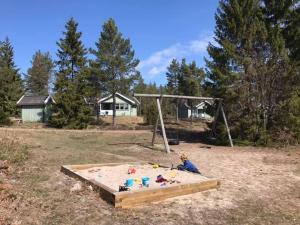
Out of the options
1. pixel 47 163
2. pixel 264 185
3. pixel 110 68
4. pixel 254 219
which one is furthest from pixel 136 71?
pixel 254 219

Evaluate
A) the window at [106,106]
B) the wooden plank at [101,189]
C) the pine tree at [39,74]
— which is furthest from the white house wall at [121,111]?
the wooden plank at [101,189]

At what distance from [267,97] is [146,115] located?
21156mm

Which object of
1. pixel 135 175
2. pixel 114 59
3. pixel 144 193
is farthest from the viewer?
pixel 114 59

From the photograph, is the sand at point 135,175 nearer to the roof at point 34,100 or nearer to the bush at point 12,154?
the bush at point 12,154

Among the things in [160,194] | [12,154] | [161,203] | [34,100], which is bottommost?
[161,203]

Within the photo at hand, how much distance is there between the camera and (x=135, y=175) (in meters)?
9.95

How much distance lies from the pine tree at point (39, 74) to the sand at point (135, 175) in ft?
→ 206

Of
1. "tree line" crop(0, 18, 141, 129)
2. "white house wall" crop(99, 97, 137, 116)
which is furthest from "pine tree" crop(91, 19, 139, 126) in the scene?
"white house wall" crop(99, 97, 137, 116)

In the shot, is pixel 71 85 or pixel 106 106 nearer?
pixel 71 85

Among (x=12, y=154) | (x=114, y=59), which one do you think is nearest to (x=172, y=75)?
(x=114, y=59)

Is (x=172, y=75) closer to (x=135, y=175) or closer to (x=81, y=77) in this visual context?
(x=81, y=77)

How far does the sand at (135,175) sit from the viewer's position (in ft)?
28.9

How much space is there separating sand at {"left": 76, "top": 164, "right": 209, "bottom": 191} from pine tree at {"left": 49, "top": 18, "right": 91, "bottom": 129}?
23580mm

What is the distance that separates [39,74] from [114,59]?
134 feet
